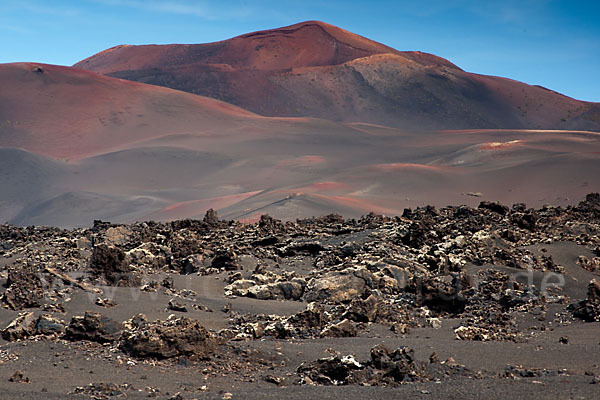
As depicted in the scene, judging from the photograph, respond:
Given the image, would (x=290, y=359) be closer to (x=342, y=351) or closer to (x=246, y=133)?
(x=342, y=351)

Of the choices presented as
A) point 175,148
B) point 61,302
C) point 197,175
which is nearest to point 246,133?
point 175,148

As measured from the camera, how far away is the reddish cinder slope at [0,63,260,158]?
62.3m

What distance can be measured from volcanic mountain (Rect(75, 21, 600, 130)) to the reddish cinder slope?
Answer: 18.3 m

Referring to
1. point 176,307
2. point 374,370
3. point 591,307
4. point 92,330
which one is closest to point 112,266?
point 176,307

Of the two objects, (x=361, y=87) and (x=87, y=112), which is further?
(x=361, y=87)

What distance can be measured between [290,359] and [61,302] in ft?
10.9

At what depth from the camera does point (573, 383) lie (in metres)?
5.02

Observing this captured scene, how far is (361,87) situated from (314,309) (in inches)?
3478

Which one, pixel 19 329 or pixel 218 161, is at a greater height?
pixel 218 161

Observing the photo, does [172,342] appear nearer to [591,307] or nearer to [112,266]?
[112,266]

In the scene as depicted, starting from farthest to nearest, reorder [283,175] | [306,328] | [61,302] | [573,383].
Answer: [283,175]
[61,302]
[306,328]
[573,383]

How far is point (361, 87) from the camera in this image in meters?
94.0

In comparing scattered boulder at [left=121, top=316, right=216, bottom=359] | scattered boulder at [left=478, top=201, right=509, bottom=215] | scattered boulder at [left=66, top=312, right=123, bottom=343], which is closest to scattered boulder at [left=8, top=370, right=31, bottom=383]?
scattered boulder at [left=121, top=316, right=216, bottom=359]

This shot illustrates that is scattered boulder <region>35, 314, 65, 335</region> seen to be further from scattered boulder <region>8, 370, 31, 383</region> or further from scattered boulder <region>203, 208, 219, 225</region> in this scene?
scattered boulder <region>203, 208, 219, 225</region>
